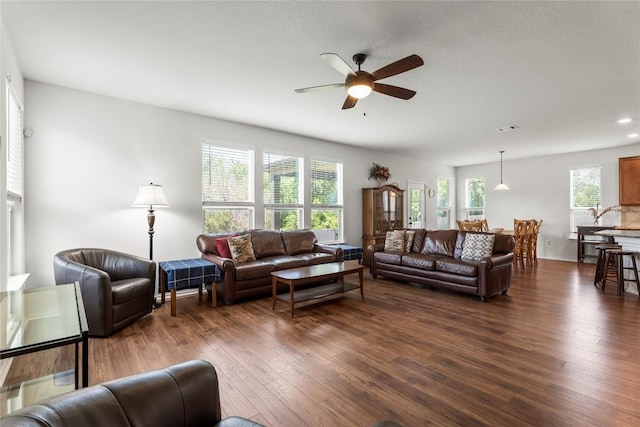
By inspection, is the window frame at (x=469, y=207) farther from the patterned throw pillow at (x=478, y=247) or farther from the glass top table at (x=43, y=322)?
the glass top table at (x=43, y=322)

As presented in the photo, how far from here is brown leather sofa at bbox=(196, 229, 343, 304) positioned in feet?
13.1

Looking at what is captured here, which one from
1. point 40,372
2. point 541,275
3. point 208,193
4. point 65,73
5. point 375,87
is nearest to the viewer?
point 40,372

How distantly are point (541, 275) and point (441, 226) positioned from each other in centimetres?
380

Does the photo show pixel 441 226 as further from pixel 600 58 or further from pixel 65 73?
pixel 65 73

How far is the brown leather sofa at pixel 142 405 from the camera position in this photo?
0.81 metres

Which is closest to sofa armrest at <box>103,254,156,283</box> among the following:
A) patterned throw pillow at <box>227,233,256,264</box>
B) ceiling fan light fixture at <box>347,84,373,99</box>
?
patterned throw pillow at <box>227,233,256,264</box>

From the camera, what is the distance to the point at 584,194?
728 centimetres

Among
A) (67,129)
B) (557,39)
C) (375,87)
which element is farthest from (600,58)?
(67,129)

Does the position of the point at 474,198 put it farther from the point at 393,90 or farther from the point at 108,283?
the point at 108,283

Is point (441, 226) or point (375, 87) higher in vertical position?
point (375, 87)

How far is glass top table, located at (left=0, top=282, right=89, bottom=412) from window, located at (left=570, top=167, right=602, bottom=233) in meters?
9.40

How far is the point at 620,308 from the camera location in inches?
148

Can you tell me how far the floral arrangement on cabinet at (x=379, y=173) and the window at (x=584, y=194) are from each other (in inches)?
179

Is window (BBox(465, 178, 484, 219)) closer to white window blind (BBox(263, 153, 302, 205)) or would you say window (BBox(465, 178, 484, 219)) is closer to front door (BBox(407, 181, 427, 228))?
front door (BBox(407, 181, 427, 228))
